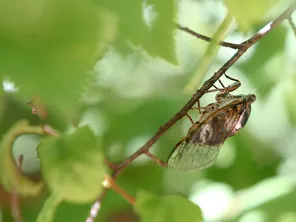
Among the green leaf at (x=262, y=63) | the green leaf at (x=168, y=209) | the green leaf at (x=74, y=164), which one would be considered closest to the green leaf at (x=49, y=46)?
the green leaf at (x=74, y=164)

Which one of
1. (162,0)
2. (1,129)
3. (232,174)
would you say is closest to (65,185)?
(162,0)

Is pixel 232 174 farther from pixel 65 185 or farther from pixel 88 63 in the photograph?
pixel 88 63

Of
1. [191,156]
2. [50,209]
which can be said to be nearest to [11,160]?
[50,209]

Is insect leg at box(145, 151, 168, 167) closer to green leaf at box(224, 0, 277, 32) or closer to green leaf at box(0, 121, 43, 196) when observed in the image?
green leaf at box(0, 121, 43, 196)

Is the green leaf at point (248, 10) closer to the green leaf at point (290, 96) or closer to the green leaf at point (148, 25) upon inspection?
the green leaf at point (148, 25)

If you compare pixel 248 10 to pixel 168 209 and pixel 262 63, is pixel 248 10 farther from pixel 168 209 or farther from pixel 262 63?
pixel 262 63

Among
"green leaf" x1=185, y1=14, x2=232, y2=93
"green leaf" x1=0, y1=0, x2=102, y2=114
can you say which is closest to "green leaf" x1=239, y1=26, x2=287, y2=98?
"green leaf" x1=185, y1=14, x2=232, y2=93
